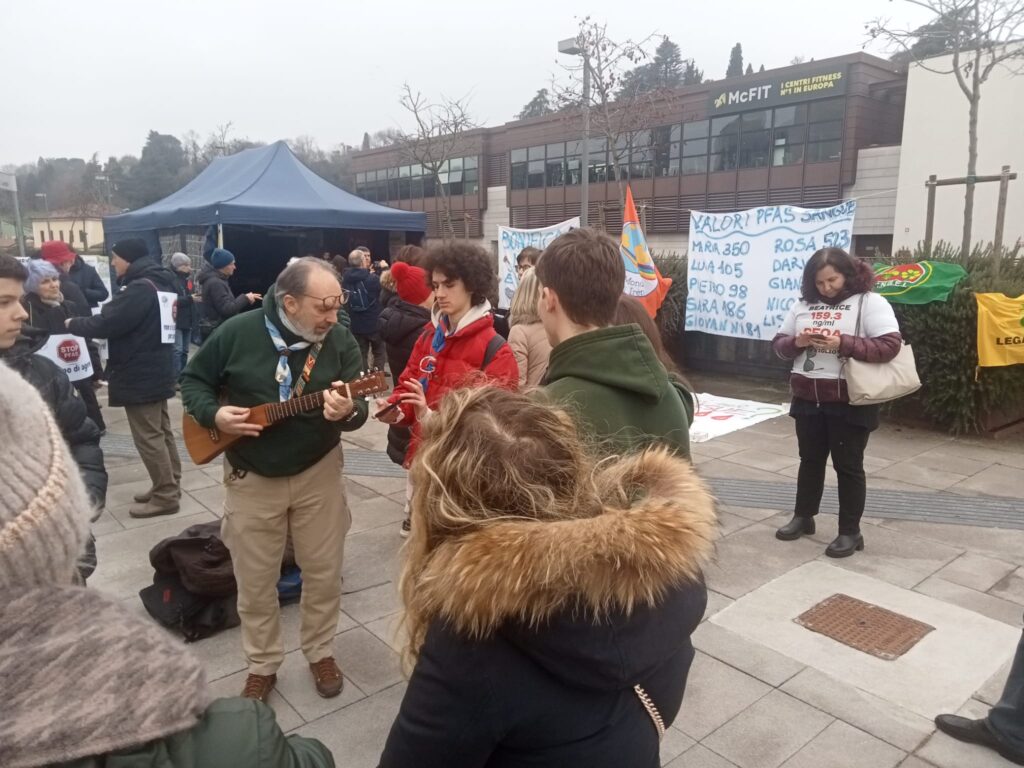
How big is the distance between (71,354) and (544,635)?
6.45 m

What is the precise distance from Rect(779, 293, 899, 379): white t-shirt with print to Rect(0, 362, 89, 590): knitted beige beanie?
4.09 m

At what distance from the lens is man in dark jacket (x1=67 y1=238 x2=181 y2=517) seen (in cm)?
505

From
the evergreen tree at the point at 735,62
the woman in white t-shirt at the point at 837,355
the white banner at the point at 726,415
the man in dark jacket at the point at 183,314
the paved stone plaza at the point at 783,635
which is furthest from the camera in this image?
the evergreen tree at the point at 735,62

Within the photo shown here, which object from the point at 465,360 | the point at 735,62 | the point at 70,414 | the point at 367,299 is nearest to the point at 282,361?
the point at 70,414

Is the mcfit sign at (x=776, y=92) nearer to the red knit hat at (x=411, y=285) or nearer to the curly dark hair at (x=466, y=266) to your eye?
the red knit hat at (x=411, y=285)

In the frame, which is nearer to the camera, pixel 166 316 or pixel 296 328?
pixel 296 328

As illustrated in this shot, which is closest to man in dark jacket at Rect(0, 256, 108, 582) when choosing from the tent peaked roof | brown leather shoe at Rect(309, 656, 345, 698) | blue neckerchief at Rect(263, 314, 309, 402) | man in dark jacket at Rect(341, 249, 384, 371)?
blue neckerchief at Rect(263, 314, 309, 402)

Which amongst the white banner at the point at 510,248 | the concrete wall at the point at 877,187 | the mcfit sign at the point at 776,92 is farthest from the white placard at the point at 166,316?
the mcfit sign at the point at 776,92

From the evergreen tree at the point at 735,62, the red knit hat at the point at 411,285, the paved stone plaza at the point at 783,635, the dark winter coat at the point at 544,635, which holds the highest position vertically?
the evergreen tree at the point at 735,62

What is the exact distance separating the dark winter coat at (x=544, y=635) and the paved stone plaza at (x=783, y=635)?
45 cm

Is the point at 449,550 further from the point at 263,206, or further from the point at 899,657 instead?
the point at 263,206

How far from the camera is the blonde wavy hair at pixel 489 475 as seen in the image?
1227 mm

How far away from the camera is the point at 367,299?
1014 centimetres

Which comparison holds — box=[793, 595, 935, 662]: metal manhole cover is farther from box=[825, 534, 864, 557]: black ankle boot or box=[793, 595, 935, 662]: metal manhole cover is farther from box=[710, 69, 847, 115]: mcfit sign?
box=[710, 69, 847, 115]: mcfit sign
